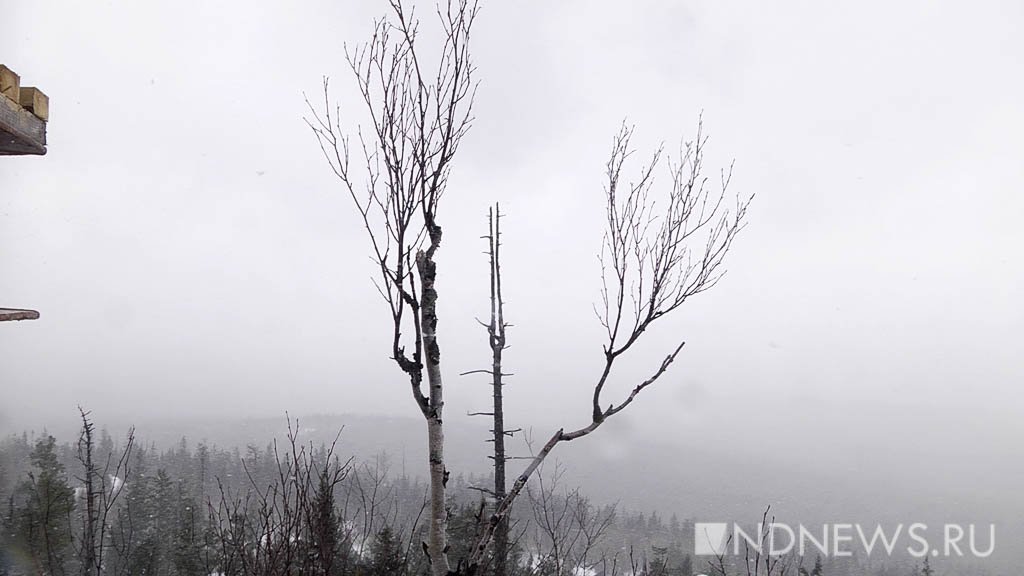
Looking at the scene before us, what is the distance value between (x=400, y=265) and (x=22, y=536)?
1316 centimetres

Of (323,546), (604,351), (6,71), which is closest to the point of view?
(6,71)

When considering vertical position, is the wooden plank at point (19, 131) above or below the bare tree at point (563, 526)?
above

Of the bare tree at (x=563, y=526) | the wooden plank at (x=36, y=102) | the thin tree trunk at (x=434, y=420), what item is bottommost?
the bare tree at (x=563, y=526)

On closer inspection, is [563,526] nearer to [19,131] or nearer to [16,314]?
[16,314]

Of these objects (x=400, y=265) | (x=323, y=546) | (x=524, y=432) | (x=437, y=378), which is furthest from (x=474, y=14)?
(x=524, y=432)

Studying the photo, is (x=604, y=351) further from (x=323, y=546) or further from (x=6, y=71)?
(x=6, y=71)

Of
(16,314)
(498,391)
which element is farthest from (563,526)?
(16,314)

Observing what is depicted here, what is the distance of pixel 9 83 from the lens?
153cm

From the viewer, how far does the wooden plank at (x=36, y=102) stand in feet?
5.19

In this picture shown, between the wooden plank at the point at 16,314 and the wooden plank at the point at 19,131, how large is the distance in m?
0.47

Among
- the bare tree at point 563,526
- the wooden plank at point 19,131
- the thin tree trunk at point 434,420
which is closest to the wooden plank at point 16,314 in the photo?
the wooden plank at point 19,131

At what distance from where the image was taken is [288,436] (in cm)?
308

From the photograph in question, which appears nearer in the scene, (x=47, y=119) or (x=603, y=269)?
(x=47, y=119)

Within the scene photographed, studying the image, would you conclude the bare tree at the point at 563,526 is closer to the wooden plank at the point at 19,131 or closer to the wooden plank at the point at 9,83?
the wooden plank at the point at 19,131
